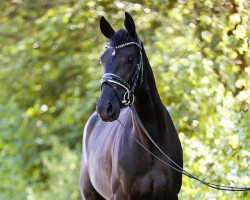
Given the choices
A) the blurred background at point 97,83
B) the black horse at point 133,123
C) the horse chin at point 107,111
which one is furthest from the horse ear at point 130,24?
the blurred background at point 97,83

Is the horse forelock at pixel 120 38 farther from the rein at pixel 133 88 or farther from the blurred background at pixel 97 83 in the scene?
the blurred background at pixel 97 83

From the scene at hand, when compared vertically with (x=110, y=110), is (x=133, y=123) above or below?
below

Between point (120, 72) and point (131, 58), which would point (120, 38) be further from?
point (120, 72)

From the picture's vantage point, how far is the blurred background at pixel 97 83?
813 cm

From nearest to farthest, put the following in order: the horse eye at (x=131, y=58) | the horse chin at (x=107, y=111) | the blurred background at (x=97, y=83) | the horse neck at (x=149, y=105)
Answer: the horse chin at (x=107, y=111), the horse eye at (x=131, y=58), the horse neck at (x=149, y=105), the blurred background at (x=97, y=83)

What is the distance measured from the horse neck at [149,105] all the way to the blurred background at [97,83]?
1344 mm

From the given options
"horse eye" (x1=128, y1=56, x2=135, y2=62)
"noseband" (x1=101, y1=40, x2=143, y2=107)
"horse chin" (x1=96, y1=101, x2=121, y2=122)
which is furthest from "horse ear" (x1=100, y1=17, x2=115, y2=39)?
"horse chin" (x1=96, y1=101, x2=121, y2=122)

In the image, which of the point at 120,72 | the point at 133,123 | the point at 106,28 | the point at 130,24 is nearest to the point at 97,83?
the point at 133,123

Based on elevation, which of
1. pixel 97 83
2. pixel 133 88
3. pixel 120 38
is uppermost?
pixel 120 38

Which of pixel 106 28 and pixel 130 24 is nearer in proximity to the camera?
pixel 130 24

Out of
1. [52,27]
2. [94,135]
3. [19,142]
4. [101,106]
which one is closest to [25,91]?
[19,142]

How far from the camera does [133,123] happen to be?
20.7 ft

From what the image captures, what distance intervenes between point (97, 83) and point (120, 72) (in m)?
6.51

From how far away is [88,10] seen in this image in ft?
37.1
